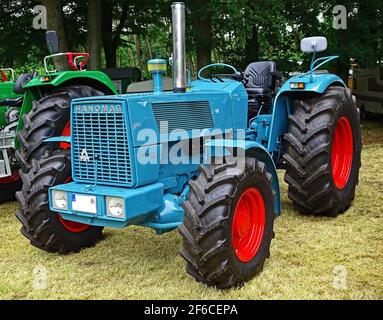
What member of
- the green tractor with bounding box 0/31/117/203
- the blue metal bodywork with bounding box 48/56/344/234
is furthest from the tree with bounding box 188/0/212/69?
the blue metal bodywork with bounding box 48/56/344/234

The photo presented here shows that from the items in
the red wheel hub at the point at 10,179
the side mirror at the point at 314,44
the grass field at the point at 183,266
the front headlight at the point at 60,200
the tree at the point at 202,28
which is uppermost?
the tree at the point at 202,28

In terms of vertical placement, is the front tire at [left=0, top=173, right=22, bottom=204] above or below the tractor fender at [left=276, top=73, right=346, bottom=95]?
below

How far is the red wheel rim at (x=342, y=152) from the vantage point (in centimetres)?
557

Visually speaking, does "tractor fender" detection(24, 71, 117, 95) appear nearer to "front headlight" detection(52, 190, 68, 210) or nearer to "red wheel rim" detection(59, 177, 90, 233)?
"red wheel rim" detection(59, 177, 90, 233)

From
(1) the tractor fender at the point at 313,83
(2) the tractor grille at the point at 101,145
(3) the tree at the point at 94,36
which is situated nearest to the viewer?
(2) the tractor grille at the point at 101,145

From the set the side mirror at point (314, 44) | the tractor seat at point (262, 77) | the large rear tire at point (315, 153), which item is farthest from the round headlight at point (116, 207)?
the tractor seat at point (262, 77)

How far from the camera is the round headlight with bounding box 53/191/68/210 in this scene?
3.70m

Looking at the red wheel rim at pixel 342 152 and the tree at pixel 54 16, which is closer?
the red wheel rim at pixel 342 152

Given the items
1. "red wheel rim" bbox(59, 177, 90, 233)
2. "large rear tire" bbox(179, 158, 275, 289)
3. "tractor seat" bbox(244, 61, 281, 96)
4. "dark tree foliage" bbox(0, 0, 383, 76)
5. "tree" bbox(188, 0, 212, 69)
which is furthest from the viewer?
"tree" bbox(188, 0, 212, 69)

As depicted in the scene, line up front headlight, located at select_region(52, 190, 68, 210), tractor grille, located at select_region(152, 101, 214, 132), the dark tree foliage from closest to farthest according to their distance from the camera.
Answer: front headlight, located at select_region(52, 190, 68, 210)
tractor grille, located at select_region(152, 101, 214, 132)
the dark tree foliage

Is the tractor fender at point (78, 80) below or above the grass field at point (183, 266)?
above

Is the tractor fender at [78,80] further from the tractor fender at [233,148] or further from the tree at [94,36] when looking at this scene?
the tree at [94,36]

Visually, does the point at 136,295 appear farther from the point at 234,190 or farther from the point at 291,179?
the point at 291,179
